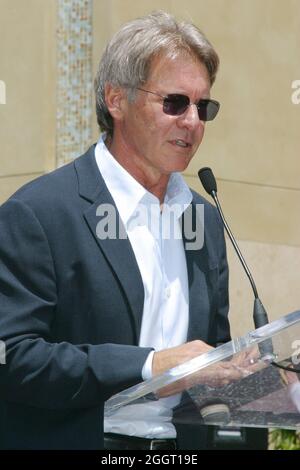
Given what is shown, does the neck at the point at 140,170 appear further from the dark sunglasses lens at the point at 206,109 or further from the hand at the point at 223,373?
the hand at the point at 223,373

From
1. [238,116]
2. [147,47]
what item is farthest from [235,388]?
[238,116]

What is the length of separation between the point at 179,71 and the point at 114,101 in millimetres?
285

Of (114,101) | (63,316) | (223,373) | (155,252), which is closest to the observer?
(223,373)

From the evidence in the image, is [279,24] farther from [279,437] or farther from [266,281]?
[279,437]

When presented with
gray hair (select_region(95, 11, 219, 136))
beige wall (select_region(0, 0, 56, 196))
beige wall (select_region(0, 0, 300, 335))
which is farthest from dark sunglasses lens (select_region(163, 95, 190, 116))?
beige wall (select_region(0, 0, 56, 196))

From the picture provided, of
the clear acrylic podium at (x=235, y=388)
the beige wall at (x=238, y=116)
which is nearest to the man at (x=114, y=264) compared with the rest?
the clear acrylic podium at (x=235, y=388)

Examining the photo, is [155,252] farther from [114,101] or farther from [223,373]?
[223,373]

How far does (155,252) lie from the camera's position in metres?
3.67

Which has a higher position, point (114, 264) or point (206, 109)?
point (206, 109)

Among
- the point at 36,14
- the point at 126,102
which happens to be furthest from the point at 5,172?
the point at 126,102

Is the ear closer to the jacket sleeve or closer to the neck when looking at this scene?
the neck

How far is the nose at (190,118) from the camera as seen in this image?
3594 mm

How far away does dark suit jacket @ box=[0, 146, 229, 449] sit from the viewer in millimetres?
3305

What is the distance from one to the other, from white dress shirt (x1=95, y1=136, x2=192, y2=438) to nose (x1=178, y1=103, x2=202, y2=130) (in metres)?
0.23
